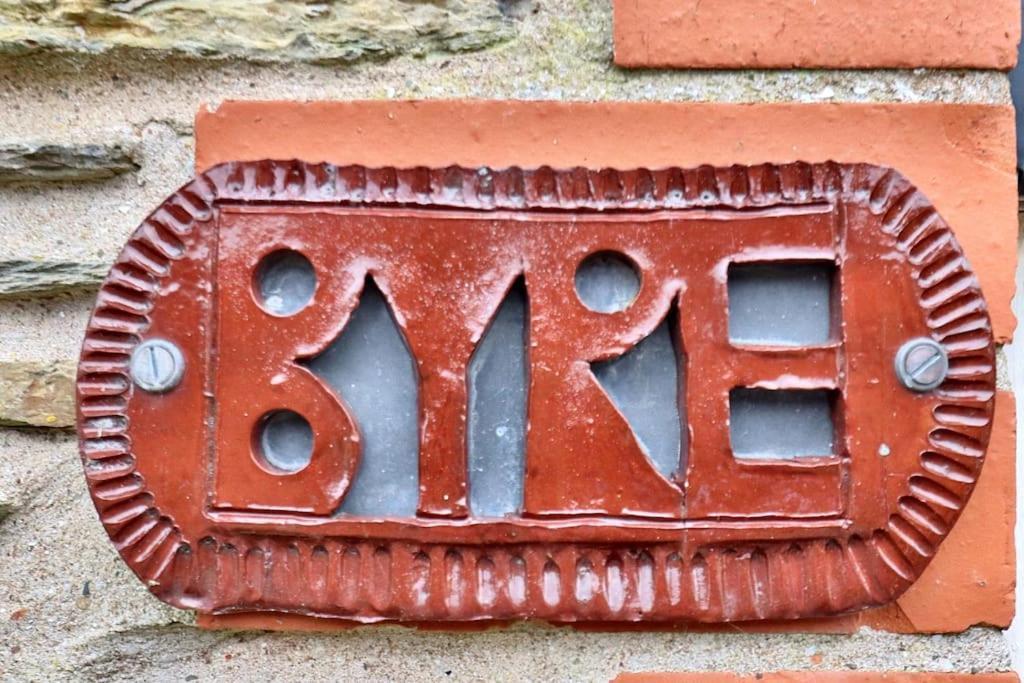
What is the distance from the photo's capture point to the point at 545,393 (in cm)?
54

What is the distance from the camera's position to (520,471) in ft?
1.82

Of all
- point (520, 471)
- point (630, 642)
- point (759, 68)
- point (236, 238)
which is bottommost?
point (630, 642)

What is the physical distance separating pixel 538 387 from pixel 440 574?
141 millimetres

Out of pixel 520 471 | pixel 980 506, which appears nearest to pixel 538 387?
pixel 520 471

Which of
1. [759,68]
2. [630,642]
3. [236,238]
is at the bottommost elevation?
[630,642]

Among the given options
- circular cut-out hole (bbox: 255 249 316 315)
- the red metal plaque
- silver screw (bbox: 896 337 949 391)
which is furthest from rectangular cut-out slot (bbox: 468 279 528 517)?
silver screw (bbox: 896 337 949 391)

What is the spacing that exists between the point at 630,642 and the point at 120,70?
550 millimetres

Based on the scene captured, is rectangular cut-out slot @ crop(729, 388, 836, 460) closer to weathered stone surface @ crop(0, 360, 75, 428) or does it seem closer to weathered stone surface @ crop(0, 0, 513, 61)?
weathered stone surface @ crop(0, 0, 513, 61)

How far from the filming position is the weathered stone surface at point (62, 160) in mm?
582

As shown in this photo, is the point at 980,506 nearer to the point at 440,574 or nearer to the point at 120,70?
the point at 440,574

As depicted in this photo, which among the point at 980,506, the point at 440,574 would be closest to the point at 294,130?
the point at 440,574

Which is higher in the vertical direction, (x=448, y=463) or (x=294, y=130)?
(x=294, y=130)

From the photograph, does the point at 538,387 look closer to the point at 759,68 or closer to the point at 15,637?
the point at 759,68

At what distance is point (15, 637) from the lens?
601mm
